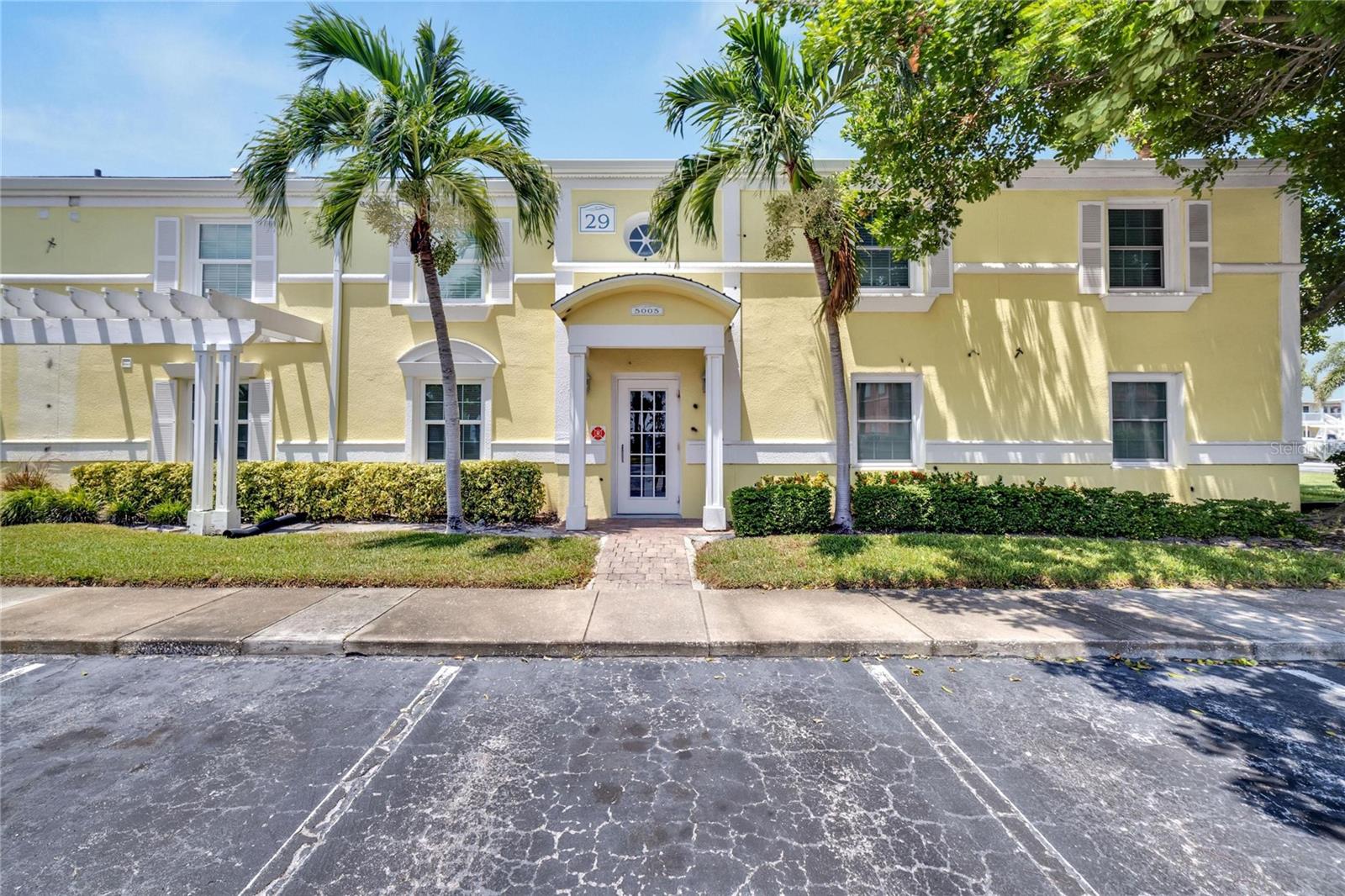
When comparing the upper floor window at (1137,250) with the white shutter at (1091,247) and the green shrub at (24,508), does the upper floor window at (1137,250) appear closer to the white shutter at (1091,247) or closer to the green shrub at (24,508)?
the white shutter at (1091,247)

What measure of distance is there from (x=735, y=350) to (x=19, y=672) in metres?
9.27

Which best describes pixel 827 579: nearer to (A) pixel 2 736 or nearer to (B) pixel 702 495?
(B) pixel 702 495

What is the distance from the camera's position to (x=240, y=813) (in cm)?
276

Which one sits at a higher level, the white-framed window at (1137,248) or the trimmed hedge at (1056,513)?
the white-framed window at (1137,248)

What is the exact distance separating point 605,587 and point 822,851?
13.5 feet

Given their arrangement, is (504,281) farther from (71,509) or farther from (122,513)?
(71,509)

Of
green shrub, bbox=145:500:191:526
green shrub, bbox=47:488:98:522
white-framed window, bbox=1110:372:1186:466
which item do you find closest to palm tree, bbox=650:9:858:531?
white-framed window, bbox=1110:372:1186:466

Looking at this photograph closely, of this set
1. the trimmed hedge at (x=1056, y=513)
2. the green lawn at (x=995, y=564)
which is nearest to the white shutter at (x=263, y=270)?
the green lawn at (x=995, y=564)

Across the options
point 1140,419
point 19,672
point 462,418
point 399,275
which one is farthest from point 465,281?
point 1140,419

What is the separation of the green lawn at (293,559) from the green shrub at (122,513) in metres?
1.06

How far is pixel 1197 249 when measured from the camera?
10.2 meters

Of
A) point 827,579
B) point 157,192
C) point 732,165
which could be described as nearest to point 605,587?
point 827,579

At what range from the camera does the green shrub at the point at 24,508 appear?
9250mm

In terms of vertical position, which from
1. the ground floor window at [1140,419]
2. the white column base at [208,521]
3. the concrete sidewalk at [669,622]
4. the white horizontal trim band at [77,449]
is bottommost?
the concrete sidewalk at [669,622]
